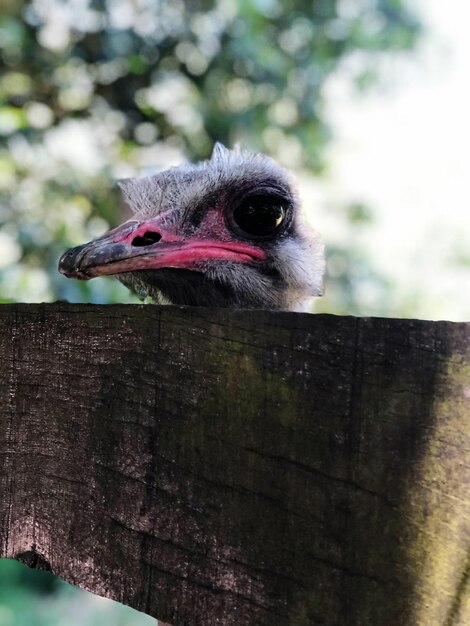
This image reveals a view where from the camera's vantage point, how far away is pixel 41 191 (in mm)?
4750

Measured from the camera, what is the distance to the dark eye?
2.00m

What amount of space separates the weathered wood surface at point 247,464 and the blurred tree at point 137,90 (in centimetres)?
281

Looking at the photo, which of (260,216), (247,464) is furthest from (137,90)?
(247,464)

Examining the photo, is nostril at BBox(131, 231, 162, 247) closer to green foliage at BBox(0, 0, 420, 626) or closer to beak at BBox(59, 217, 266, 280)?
beak at BBox(59, 217, 266, 280)

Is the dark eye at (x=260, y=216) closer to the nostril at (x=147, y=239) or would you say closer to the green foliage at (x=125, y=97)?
the nostril at (x=147, y=239)

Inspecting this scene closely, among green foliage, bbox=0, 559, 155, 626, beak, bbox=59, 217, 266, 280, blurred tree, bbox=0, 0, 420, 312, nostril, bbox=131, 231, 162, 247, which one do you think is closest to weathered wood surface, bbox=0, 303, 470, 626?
beak, bbox=59, 217, 266, 280

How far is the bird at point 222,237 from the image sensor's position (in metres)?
1.86

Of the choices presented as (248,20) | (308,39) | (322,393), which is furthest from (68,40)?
(322,393)

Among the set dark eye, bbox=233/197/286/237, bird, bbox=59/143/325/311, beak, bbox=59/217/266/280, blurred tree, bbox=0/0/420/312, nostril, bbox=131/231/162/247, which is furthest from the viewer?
blurred tree, bbox=0/0/420/312

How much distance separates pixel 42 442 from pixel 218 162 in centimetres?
122

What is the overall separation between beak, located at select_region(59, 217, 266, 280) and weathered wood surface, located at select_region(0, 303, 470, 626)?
0.35m

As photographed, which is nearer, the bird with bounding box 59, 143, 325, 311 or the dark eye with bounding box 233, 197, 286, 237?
the bird with bounding box 59, 143, 325, 311

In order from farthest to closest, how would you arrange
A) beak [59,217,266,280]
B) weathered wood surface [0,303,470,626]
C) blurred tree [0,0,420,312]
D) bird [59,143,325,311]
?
blurred tree [0,0,420,312], bird [59,143,325,311], beak [59,217,266,280], weathered wood surface [0,303,470,626]

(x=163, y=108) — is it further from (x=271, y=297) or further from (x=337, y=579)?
(x=337, y=579)
